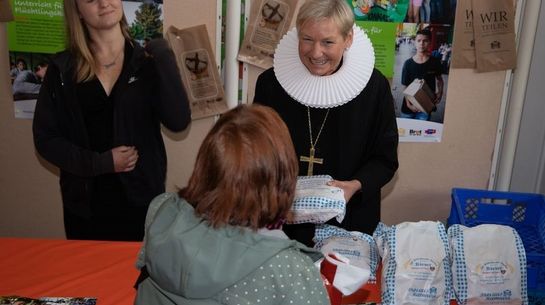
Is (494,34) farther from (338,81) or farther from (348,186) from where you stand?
(348,186)

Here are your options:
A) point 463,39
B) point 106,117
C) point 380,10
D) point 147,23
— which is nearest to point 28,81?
point 147,23

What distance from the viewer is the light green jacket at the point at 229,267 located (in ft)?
3.32

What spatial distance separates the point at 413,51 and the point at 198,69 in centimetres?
109

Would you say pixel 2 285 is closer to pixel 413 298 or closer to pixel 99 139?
pixel 99 139

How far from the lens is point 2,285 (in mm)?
1545

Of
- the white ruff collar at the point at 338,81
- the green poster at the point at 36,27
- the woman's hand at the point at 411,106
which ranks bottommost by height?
the woman's hand at the point at 411,106

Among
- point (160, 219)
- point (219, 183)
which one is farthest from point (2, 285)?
point (219, 183)

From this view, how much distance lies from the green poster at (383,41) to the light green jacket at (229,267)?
179 cm

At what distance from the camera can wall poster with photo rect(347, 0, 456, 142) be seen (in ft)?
8.55

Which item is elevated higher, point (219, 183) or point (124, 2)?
point (124, 2)

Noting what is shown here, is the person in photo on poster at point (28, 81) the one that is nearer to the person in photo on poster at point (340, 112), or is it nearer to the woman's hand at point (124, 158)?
the woman's hand at point (124, 158)

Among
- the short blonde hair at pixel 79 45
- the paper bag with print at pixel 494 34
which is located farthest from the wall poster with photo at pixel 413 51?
the short blonde hair at pixel 79 45

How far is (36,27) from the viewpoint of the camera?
2.60 m

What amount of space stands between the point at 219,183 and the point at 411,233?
66 centimetres
